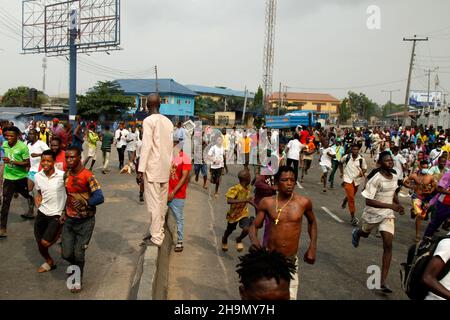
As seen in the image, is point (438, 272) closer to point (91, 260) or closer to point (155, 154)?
point (155, 154)

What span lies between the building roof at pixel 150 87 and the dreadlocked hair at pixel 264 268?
6400 cm

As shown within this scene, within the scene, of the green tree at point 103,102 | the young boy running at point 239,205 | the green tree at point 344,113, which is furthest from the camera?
the green tree at point 344,113

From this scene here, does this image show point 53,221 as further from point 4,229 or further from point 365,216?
point 365,216

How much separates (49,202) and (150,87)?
65829mm

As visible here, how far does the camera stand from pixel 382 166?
600 cm

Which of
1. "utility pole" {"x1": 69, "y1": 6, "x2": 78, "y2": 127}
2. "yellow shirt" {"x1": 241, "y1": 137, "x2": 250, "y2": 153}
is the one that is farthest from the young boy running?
"utility pole" {"x1": 69, "y1": 6, "x2": 78, "y2": 127}

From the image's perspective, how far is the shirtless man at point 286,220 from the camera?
13.5 feet

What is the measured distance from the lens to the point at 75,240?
196 inches

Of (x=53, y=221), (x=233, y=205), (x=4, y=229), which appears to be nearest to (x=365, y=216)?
(x=233, y=205)

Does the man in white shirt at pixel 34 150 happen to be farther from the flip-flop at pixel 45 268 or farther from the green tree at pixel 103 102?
the green tree at pixel 103 102

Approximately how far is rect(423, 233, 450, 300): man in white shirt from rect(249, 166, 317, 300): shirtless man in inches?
52.9

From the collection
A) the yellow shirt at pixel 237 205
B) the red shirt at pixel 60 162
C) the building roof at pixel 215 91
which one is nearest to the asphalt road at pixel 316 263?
the yellow shirt at pixel 237 205
